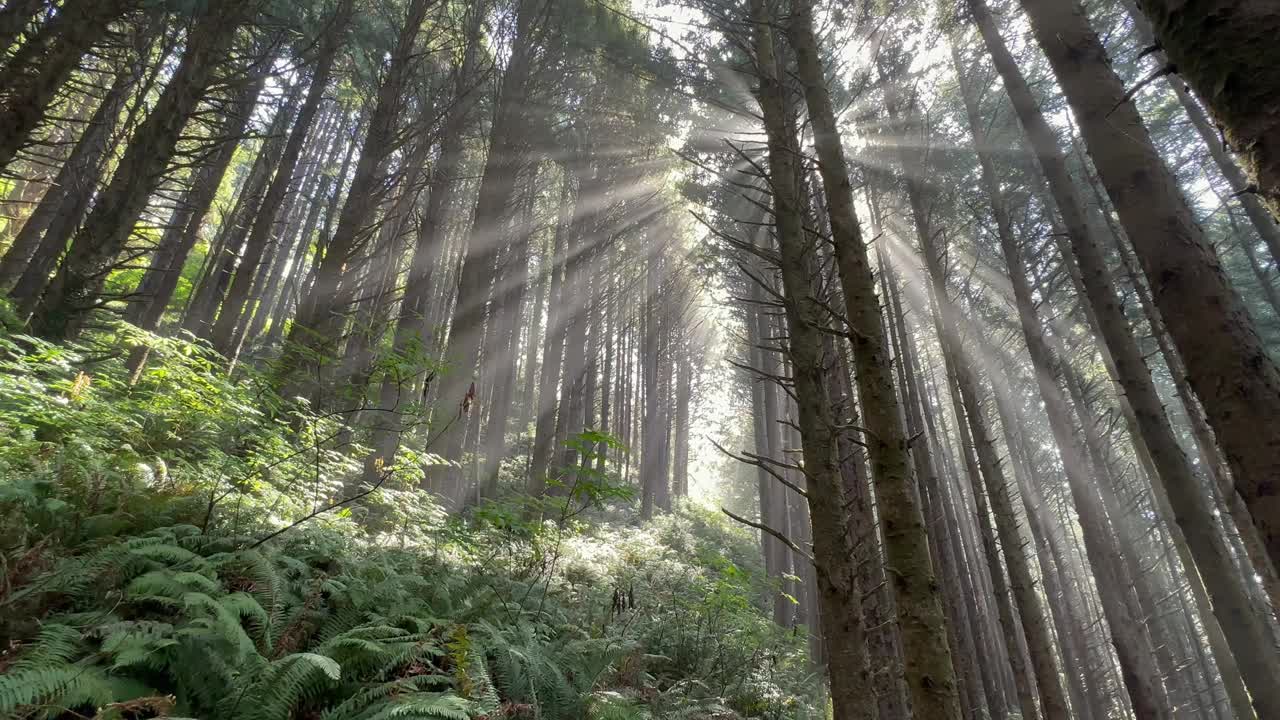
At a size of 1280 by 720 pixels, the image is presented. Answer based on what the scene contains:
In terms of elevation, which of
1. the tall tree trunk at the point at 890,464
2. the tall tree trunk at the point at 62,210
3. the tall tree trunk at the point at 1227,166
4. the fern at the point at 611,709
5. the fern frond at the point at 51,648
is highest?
the tall tree trunk at the point at 1227,166

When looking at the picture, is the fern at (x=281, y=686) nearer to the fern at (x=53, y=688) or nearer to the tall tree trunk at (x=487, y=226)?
the fern at (x=53, y=688)

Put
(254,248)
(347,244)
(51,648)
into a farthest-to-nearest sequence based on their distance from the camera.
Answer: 1. (254,248)
2. (347,244)
3. (51,648)

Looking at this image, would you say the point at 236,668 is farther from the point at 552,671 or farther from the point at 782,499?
the point at 782,499

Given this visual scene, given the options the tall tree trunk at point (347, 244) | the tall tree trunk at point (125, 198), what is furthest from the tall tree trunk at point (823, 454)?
the tall tree trunk at point (125, 198)

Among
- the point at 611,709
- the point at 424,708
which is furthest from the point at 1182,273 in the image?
the point at 424,708

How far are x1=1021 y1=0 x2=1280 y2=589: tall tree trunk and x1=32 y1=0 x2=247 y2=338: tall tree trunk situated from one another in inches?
A: 261

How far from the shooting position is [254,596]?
9.37ft

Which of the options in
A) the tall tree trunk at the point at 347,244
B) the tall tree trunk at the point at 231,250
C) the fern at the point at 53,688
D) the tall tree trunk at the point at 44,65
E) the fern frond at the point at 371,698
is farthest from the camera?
the tall tree trunk at the point at 231,250

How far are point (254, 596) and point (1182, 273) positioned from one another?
214 inches

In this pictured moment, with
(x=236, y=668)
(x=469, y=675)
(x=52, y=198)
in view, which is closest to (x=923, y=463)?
(x=469, y=675)

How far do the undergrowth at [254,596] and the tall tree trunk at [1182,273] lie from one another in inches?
134

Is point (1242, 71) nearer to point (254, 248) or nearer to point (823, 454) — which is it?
point (823, 454)

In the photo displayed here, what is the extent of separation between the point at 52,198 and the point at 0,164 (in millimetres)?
8610

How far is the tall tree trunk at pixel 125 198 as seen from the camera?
4441 millimetres
